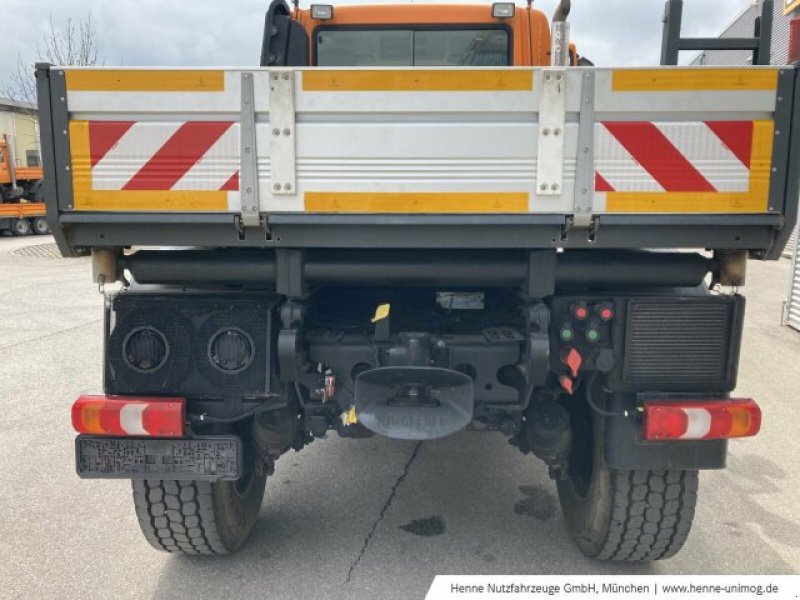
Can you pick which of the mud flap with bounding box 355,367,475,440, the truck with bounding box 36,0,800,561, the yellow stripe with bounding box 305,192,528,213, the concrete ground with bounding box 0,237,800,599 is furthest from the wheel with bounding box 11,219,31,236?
the yellow stripe with bounding box 305,192,528,213

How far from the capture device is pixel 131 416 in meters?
2.58

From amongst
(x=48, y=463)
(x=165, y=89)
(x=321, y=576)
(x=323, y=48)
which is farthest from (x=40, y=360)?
(x=165, y=89)

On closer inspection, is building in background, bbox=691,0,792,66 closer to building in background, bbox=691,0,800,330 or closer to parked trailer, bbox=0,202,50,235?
building in background, bbox=691,0,800,330

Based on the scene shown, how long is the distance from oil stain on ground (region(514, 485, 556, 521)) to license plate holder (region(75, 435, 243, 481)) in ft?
5.59

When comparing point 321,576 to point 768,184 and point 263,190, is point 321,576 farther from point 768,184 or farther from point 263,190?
point 768,184

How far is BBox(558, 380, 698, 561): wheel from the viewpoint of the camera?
9.32 ft

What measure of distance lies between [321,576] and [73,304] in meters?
8.85

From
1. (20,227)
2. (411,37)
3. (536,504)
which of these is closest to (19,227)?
(20,227)

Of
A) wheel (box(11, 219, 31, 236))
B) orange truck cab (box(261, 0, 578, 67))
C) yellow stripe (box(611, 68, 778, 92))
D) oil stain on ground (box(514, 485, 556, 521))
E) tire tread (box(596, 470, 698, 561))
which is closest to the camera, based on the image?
yellow stripe (box(611, 68, 778, 92))

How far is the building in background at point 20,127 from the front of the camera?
97.8 feet

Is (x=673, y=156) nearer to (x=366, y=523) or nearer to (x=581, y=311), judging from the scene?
(x=581, y=311)

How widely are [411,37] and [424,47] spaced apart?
4.2 inches

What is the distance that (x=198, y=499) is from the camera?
2.92 m

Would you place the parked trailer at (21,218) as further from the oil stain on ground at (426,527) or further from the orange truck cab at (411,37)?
the oil stain on ground at (426,527)
